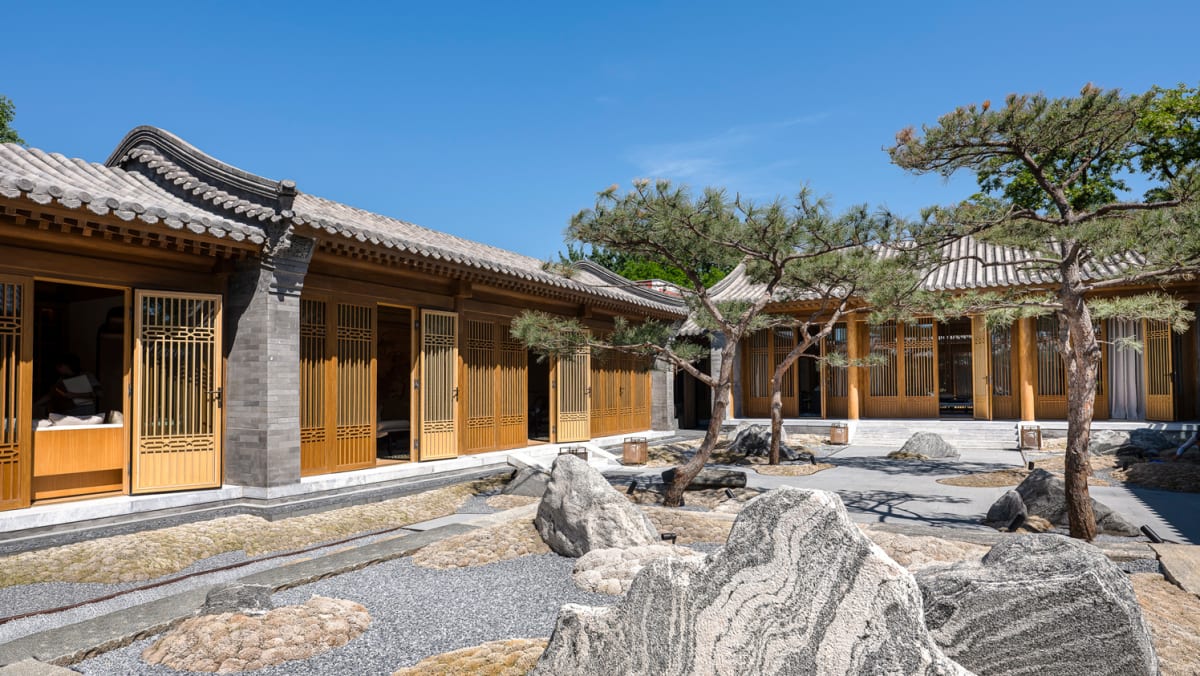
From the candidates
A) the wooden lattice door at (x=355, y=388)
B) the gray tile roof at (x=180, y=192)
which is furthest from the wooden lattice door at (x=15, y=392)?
the wooden lattice door at (x=355, y=388)

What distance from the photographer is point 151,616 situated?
3861 millimetres

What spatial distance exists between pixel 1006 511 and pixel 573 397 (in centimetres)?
674

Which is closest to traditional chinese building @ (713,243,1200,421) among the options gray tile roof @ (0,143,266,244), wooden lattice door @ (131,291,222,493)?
wooden lattice door @ (131,291,222,493)

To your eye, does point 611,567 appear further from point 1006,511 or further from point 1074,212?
point 1074,212

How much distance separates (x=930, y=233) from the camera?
616 cm

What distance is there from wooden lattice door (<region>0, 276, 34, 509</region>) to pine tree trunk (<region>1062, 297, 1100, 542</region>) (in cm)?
799

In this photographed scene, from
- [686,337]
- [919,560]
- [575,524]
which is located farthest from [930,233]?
[686,337]

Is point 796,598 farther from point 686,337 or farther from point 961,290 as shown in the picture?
point 686,337

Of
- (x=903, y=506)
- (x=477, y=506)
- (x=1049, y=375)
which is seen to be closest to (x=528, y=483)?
(x=477, y=506)

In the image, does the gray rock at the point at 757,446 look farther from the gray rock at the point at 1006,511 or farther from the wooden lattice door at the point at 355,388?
the wooden lattice door at the point at 355,388

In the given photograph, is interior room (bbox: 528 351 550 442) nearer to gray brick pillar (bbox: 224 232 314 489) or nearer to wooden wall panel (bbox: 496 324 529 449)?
wooden wall panel (bbox: 496 324 529 449)

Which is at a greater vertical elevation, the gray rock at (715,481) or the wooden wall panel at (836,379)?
the wooden wall panel at (836,379)

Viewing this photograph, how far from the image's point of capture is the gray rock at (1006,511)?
6238 mm

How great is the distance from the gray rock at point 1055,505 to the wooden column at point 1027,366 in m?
7.80
